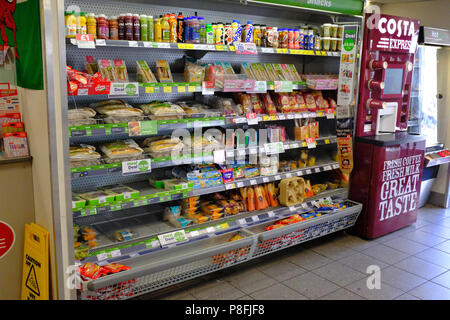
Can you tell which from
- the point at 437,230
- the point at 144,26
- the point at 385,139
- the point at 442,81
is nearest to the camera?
the point at 144,26

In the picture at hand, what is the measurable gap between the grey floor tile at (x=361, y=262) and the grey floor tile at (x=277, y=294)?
2.68 ft

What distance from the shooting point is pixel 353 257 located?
4.25 m

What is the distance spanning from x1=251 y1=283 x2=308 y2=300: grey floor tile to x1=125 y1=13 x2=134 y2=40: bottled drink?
2.23 meters

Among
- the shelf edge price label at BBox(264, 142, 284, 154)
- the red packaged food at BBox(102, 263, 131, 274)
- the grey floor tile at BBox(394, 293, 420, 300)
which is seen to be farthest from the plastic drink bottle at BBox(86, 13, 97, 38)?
the grey floor tile at BBox(394, 293, 420, 300)

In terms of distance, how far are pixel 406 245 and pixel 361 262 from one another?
2.60ft

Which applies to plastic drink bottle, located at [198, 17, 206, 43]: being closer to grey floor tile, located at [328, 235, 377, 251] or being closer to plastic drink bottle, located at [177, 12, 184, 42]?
plastic drink bottle, located at [177, 12, 184, 42]

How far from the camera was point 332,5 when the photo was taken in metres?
4.17

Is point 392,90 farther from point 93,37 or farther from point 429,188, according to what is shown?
point 93,37

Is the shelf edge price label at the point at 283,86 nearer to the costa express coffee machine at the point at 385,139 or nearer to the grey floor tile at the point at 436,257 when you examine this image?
the costa express coffee machine at the point at 385,139

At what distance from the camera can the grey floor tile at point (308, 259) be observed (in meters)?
4.04

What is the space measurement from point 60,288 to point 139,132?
1197 millimetres

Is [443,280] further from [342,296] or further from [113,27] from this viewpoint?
[113,27]

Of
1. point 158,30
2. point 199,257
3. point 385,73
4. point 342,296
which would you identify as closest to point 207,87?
point 158,30

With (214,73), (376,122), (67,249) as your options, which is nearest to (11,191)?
(67,249)
